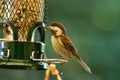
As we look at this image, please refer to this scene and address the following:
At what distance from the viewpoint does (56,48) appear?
7488mm

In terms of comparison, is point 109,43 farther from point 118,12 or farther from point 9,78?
point 9,78

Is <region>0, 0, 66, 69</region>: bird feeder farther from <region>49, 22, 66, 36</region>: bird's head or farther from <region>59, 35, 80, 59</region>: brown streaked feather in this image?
<region>59, 35, 80, 59</region>: brown streaked feather

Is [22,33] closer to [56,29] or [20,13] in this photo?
[20,13]

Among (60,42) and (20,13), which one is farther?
(60,42)

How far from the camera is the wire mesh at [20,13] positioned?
7305mm

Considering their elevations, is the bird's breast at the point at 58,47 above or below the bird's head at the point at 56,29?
below

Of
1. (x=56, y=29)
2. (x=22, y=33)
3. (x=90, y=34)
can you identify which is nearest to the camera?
(x=22, y=33)

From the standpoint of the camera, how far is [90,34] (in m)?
11.2

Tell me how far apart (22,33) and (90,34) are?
404cm

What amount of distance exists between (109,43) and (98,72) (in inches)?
19.7

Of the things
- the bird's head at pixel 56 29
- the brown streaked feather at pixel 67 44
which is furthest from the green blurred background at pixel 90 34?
the bird's head at pixel 56 29

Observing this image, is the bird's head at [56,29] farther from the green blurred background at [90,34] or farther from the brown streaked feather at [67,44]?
the green blurred background at [90,34]

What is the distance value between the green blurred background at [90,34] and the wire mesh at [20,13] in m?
3.53

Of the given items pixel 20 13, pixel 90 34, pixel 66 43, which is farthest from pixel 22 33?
pixel 90 34
